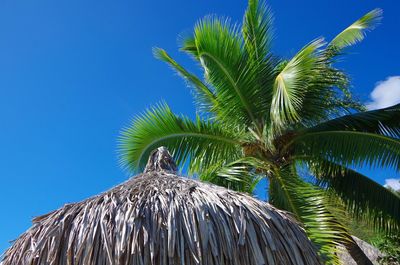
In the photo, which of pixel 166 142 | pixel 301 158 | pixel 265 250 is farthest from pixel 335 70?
pixel 265 250

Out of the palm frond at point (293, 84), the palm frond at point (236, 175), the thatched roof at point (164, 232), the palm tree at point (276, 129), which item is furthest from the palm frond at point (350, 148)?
the thatched roof at point (164, 232)

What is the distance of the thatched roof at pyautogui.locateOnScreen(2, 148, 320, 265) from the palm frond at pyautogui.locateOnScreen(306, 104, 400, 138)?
4.59m

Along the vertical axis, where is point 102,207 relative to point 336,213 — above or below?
above

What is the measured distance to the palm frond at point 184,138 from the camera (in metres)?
8.53

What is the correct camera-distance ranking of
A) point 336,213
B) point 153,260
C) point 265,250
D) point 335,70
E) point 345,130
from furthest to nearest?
point 335,70, point 345,130, point 336,213, point 265,250, point 153,260

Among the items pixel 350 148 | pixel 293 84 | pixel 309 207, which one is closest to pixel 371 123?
pixel 350 148

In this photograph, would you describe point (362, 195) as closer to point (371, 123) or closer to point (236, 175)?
point (371, 123)

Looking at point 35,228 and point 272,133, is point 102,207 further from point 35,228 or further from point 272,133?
point 272,133

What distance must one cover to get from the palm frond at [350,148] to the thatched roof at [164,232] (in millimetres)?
4238

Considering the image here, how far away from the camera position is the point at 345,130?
8.09 meters

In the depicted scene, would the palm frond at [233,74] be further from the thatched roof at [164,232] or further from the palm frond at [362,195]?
the thatched roof at [164,232]

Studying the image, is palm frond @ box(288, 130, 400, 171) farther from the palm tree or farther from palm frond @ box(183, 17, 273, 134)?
palm frond @ box(183, 17, 273, 134)

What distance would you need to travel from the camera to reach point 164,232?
3.44 metres

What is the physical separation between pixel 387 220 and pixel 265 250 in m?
5.60
